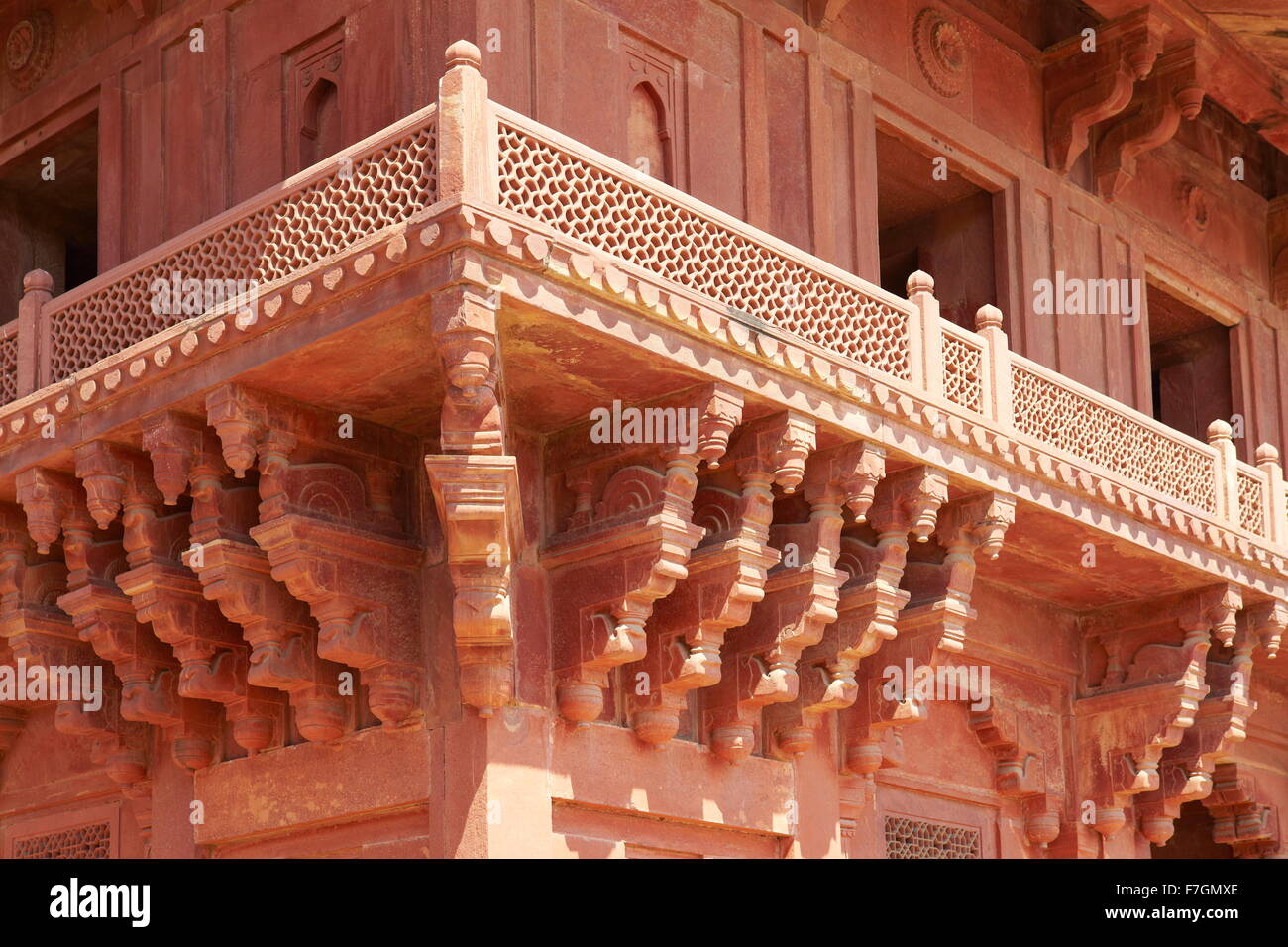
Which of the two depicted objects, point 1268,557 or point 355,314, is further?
point 1268,557

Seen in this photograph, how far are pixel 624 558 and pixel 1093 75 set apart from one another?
4.92 meters

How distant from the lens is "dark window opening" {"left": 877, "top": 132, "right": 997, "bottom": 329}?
1222 cm

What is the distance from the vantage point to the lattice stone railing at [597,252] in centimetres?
843

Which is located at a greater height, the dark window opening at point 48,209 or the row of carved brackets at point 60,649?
the dark window opening at point 48,209

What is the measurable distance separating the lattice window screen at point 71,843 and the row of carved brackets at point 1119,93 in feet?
20.9

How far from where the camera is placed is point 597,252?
28.0 ft

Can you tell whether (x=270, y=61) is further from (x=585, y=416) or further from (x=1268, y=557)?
(x=1268, y=557)

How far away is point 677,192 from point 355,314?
1.48 metres

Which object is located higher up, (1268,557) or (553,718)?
(1268,557)

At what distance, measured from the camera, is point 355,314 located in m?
8.44

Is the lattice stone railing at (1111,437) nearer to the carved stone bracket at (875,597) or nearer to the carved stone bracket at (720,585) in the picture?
the carved stone bracket at (875,597)

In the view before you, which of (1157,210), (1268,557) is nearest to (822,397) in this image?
(1268,557)

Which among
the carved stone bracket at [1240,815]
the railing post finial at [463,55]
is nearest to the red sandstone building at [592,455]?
the railing post finial at [463,55]

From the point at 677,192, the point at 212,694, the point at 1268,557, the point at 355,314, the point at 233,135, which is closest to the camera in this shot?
the point at 355,314
